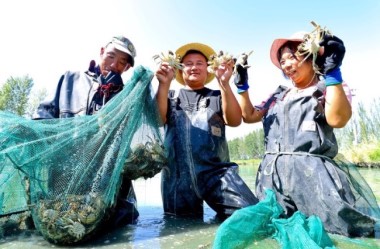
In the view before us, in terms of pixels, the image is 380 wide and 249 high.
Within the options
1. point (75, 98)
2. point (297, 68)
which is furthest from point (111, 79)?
point (297, 68)

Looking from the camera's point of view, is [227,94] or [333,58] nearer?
[333,58]

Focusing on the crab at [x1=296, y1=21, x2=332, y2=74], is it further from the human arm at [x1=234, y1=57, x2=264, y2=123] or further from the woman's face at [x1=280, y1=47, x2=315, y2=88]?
the human arm at [x1=234, y1=57, x2=264, y2=123]

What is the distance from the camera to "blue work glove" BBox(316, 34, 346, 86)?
2.29 metres

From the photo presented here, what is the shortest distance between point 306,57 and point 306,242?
1731 mm

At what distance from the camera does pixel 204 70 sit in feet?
11.7

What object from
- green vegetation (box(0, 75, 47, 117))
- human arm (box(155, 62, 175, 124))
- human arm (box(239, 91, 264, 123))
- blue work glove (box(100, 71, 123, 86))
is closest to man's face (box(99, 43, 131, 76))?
blue work glove (box(100, 71, 123, 86))

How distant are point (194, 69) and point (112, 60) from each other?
1.00 meters

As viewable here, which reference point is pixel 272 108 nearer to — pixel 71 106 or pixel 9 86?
pixel 71 106

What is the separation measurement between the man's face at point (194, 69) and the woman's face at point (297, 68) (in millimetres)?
1007

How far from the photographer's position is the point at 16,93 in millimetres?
27266

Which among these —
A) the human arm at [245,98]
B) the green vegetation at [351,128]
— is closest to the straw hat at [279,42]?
the human arm at [245,98]

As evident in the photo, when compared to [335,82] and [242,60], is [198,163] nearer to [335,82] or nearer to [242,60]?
[242,60]

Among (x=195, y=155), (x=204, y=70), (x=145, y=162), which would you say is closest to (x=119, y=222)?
(x=145, y=162)

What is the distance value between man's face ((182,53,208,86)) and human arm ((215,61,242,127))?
0.46 m
